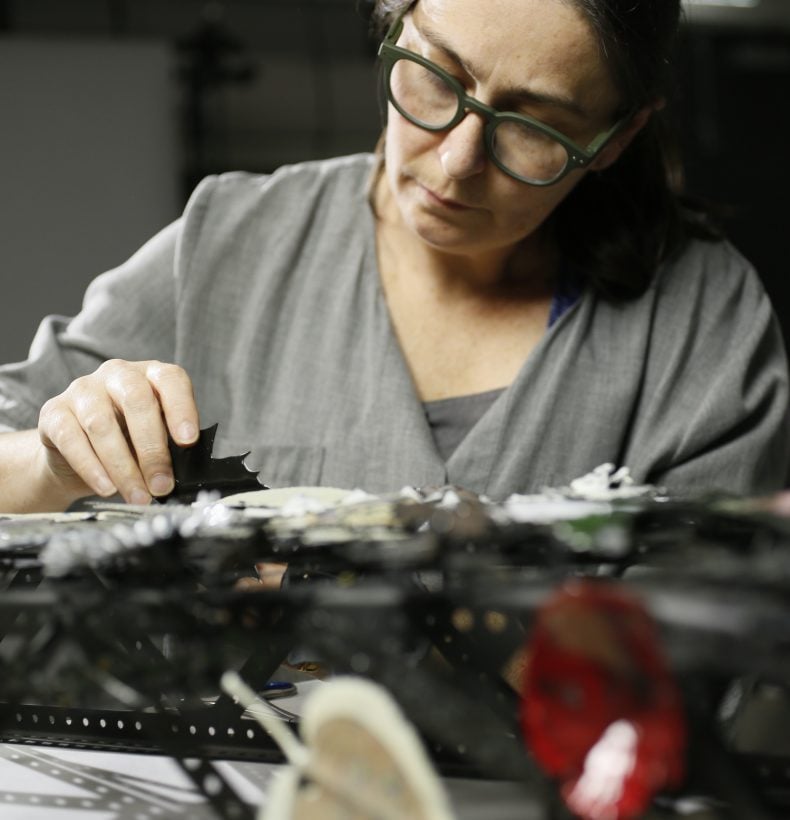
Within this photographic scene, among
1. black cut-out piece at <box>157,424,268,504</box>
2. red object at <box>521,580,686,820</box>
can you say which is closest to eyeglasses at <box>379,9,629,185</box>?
black cut-out piece at <box>157,424,268,504</box>

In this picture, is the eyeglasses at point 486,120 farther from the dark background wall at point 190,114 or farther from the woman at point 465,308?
the dark background wall at point 190,114

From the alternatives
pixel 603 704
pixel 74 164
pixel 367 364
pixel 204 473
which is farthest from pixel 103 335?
pixel 74 164

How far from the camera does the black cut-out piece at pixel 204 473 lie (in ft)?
2.33

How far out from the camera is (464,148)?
87 centimetres

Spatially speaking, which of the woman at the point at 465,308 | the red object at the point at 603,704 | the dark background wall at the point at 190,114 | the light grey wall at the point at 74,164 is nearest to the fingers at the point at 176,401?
the woman at the point at 465,308

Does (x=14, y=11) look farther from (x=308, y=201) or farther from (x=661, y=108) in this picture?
(x=661, y=108)

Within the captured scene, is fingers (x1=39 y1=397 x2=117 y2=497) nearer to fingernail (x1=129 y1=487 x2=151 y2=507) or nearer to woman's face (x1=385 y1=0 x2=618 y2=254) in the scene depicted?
fingernail (x1=129 y1=487 x2=151 y2=507)

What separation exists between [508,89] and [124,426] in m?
0.42

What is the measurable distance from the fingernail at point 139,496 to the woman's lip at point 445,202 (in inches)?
15.2

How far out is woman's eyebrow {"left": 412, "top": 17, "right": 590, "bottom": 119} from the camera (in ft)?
2.80

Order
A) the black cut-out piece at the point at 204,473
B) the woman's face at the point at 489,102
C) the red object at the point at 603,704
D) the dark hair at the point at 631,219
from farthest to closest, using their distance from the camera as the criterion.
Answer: the dark hair at the point at 631,219 → the woman's face at the point at 489,102 → the black cut-out piece at the point at 204,473 → the red object at the point at 603,704

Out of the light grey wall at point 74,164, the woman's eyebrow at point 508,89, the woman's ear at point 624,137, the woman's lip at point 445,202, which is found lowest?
the light grey wall at point 74,164

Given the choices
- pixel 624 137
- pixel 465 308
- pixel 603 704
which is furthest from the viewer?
pixel 465 308

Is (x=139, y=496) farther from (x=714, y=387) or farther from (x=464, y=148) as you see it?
(x=714, y=387)
